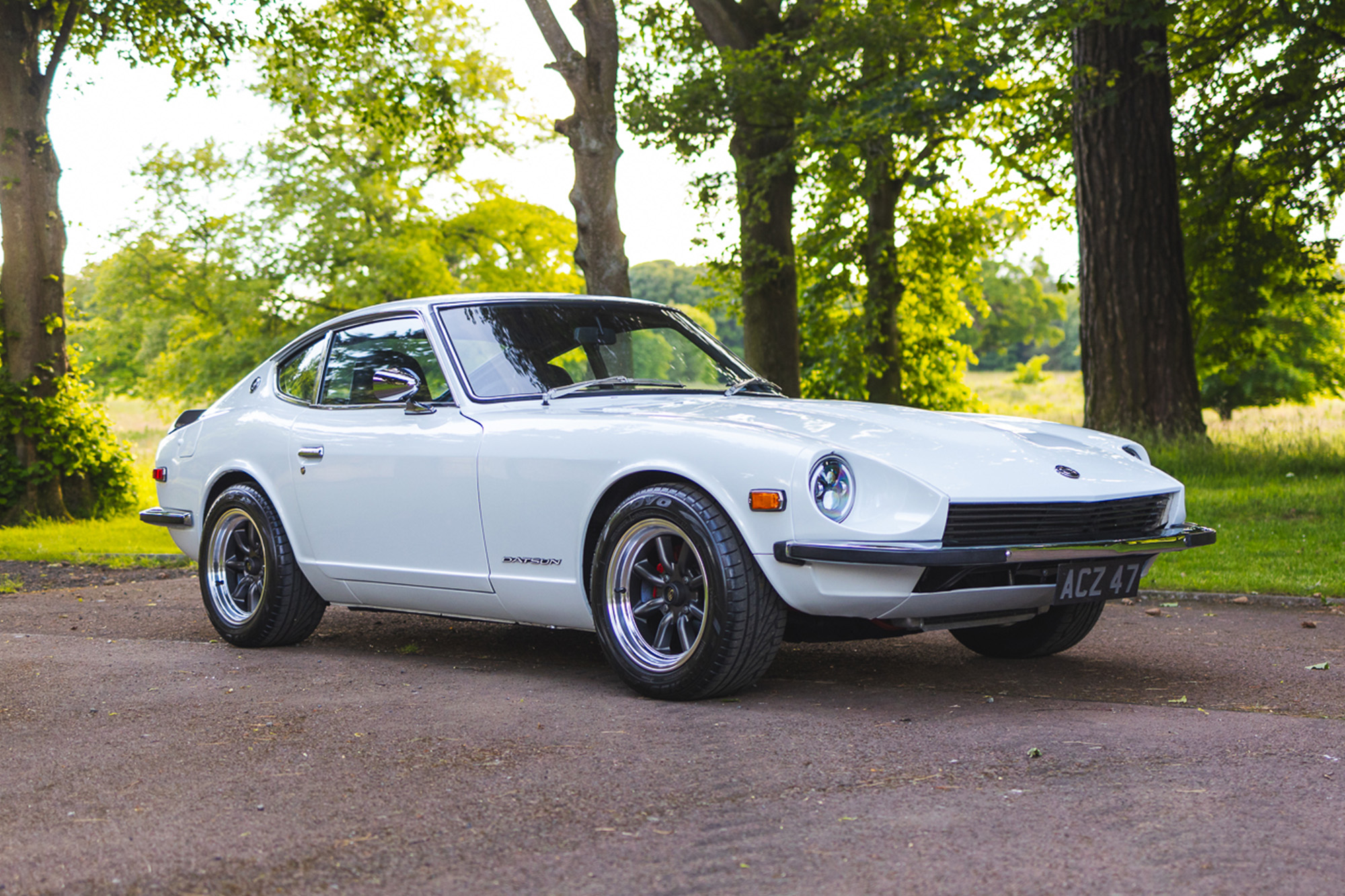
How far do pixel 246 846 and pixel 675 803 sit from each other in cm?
108

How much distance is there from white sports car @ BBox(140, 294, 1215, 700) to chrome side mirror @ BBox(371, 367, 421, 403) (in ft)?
0.05

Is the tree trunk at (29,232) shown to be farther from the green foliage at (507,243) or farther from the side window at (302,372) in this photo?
the green foliage at (507,243)

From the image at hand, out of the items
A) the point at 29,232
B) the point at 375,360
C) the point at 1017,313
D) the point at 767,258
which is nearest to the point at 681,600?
the point at 375,360

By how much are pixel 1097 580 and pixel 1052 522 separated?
0.30 metres

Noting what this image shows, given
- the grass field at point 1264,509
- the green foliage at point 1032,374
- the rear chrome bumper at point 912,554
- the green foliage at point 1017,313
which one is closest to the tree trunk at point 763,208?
the grass field at point 1264,509

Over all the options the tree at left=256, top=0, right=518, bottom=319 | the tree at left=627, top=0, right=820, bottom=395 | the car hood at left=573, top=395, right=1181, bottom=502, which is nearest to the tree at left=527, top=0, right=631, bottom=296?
the car hood at left=573, top=395, right=1181, bottom=502

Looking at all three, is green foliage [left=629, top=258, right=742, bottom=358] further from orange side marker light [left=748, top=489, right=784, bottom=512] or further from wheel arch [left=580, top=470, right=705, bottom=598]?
orange side marker light [left=748, top=489, right=784, bottom=512]

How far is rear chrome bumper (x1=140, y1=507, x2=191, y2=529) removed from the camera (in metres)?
6.93

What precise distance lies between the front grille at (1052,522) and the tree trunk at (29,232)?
12737mm

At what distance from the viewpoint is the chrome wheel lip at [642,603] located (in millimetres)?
4734

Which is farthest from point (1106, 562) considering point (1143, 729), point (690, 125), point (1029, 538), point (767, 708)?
point (690, 125)

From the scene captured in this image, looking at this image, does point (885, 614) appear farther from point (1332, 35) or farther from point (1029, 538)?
point (1332, 35)

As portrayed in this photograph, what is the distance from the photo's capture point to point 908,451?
464cm

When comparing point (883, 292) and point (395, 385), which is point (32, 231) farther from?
point (883, 292)
